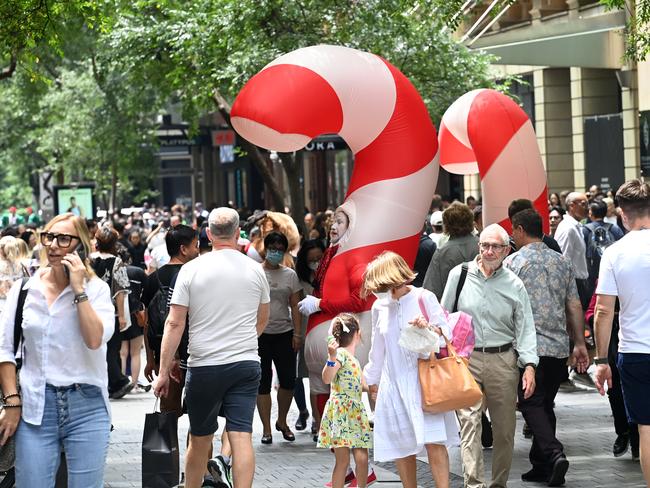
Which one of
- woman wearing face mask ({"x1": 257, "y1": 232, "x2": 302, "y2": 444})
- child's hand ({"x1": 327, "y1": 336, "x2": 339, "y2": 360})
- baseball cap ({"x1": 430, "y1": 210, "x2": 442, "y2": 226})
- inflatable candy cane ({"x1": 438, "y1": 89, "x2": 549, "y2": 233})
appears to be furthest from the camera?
baseball cap ({"x1": 430, "y1": 210, "x2": 442, "y2": 226})

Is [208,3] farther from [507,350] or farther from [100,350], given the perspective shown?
[100,350]

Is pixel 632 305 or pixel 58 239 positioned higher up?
pixel 58 239

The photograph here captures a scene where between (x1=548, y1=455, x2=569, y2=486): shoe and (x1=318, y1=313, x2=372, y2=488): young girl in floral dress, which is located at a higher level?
(x1=318, y1=313, x2=372, y2=488): young girl in floral dress

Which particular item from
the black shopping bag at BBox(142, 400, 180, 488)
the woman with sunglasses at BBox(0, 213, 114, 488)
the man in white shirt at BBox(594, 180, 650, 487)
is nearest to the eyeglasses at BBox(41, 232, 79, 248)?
the woman with sunglasses at BBox(0, 213, 114, 488)

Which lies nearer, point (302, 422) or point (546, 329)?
point (546, 329)

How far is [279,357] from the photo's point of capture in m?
12.0

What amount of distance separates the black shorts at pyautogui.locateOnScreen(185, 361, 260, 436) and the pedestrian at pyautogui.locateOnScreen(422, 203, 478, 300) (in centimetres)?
320

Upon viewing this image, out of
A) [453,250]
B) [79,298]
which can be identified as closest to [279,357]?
[453,250]

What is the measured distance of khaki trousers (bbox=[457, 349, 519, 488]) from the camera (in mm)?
9078

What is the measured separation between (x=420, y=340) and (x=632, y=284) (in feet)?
4.28

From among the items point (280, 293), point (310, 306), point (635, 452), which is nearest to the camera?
A: point (635, 452)

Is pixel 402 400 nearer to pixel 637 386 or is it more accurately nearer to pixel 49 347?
pixel 637 386

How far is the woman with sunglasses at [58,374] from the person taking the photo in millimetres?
6492

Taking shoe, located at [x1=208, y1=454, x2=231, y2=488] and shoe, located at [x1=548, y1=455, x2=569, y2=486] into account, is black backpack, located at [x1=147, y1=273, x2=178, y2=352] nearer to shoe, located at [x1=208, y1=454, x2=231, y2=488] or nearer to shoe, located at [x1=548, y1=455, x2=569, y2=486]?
shoe, located at [x1=208, y1=454, x2=231, y2=488]
